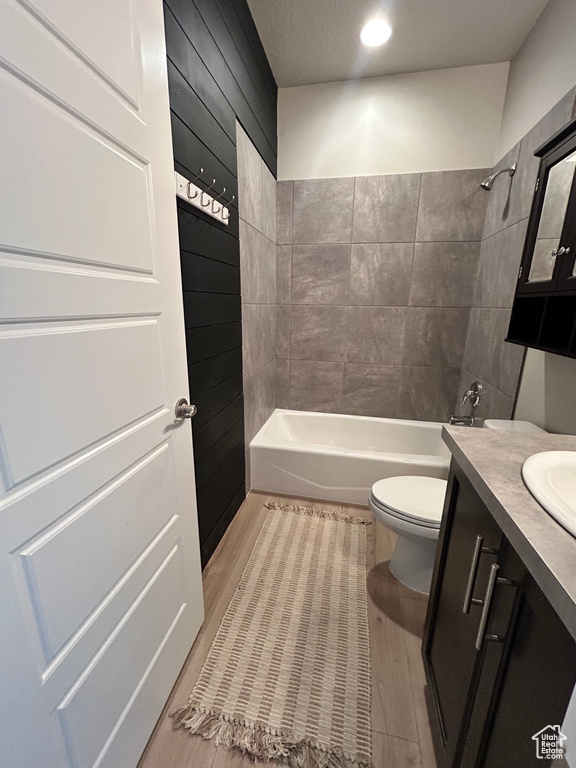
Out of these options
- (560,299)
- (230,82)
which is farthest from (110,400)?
(230,82)

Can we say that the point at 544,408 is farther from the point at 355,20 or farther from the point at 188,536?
the point at 355,20

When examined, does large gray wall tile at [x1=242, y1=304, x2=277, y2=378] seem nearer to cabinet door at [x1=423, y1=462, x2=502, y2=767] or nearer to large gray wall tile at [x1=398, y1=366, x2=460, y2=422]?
large gray wall tile at [x1=398, y1=366, x2=460, y2=422]

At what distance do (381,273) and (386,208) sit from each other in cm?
46

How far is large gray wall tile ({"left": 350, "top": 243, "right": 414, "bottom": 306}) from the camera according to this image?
7.84ft

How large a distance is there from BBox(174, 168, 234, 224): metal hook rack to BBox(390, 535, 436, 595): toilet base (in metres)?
1.71

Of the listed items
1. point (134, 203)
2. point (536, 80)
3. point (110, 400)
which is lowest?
point (110, 400)

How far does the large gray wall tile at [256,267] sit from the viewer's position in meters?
1.89

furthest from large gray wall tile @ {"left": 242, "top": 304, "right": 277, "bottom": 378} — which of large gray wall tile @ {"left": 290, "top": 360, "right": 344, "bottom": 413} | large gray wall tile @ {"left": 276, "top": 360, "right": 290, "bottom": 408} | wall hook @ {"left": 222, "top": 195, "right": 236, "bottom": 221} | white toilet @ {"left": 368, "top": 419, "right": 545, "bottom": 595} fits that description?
white toilet @ {"left": 368, "top": 419, "right": 545, "bottom": 595}

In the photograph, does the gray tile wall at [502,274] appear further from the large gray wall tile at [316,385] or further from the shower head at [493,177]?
the large gray wall tile at [316,385]

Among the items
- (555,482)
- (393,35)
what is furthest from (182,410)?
(393,35)

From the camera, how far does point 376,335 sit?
2561 mm

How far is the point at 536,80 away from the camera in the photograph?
1.69 metres

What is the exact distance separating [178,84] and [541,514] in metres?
1.66

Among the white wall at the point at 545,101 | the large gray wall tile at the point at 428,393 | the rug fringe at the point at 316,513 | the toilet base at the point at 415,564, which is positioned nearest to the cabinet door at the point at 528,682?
the toilet base at the point at 415,564
